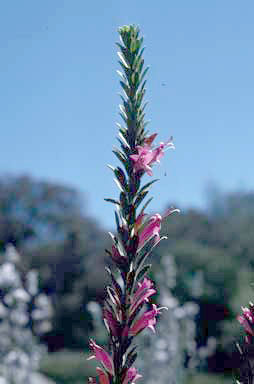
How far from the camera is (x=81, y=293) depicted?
3609cm

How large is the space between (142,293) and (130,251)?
141 millimetres

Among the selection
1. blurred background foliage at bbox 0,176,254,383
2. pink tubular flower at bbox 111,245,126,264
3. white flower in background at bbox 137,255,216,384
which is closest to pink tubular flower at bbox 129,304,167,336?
pink tubular flower at bbox 111,245,126,264

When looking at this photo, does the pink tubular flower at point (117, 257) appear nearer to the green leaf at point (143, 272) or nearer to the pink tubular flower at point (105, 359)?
the green leaf at point (143, 272)

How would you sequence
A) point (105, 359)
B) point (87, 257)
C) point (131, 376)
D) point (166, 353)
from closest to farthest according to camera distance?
1. point (131, 376)
2. point (105, 359)
3. point (166, 353)
4. point (87, 257)

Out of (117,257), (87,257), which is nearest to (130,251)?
(117,257)

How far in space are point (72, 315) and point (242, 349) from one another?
34040mm

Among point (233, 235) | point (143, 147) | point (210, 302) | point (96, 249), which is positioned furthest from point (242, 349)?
point (96, 249)

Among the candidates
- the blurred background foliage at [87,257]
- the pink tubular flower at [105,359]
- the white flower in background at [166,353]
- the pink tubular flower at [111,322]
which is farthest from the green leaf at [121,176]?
the blurred background foliage at [87,257]

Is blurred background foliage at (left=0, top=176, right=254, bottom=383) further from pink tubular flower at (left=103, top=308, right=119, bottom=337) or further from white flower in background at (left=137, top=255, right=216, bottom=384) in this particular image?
pink tubular flower at (left=103, top=308, right=119, bottom=337)

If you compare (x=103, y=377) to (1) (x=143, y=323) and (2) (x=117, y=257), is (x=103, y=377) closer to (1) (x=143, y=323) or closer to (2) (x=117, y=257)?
(1) (x=143, y=323)

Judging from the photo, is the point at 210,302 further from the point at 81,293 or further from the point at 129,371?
the point at 129,371

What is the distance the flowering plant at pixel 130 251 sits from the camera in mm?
1584

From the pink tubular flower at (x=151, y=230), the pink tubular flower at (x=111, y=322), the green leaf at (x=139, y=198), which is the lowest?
the pink tubular flower at (x=111, y=322)

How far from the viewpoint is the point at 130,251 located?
63.4 inches
